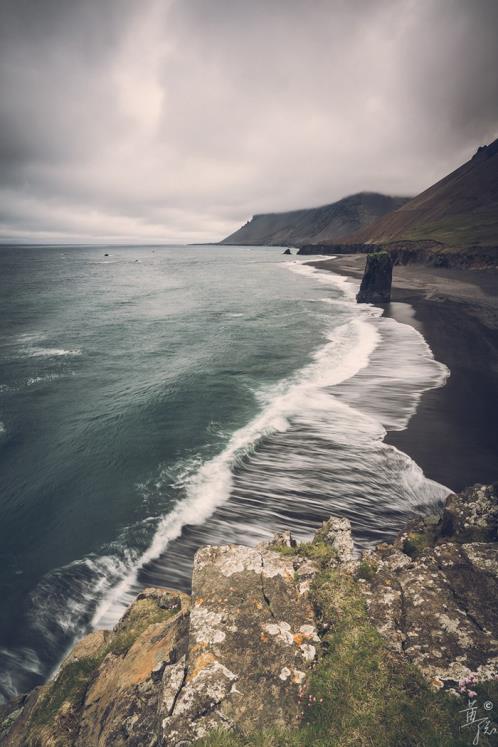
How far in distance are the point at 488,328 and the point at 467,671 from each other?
38.9 meters

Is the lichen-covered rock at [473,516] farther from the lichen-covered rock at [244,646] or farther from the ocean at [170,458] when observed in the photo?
the lichen-covered rock at [244,646]

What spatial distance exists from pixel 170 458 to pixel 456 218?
597 ft

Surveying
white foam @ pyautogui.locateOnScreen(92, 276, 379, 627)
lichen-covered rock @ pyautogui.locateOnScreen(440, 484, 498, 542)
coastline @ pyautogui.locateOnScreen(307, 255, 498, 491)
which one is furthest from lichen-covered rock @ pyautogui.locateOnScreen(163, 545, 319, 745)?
coastline @ pyautogui.locateOnScreen(307, 255, 498, 491)

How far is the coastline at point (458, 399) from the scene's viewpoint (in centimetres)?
1617

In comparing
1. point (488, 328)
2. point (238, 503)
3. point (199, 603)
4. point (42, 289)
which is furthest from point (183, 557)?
point (42, 289)

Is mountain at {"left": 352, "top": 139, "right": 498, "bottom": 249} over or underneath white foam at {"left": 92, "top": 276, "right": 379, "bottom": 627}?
over

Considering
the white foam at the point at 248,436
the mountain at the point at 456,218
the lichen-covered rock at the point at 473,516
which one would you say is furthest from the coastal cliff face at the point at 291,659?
the mountain at the point at 456,218

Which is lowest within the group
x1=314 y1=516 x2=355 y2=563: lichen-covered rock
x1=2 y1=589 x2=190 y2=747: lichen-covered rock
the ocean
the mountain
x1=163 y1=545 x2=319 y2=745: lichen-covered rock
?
the ocean

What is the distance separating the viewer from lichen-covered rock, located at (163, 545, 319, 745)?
463 cm

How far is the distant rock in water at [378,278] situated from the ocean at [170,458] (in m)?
19.6

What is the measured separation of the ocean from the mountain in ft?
309

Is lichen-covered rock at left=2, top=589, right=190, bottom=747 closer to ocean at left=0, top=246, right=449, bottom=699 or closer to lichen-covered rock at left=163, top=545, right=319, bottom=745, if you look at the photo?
lichen-covered rock at left=163, top=545, right=319, bottom=745

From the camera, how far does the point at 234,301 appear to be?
67688 mm

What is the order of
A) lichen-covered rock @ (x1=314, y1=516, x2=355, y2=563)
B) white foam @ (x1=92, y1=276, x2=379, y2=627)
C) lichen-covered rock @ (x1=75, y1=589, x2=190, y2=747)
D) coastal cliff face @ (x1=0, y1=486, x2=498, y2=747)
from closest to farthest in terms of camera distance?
coastal cliff face @ (x1=0, y1=486, x2=498, y2=747) < lichen-covered rock @ (x1=75, y1=589, x2=190, y2=747) < lichen-covered rock @ (x1=314, y1=516, x2=355, y2=563) < white foam @ (x1=92, y1=276, x2=379, y2=627)
